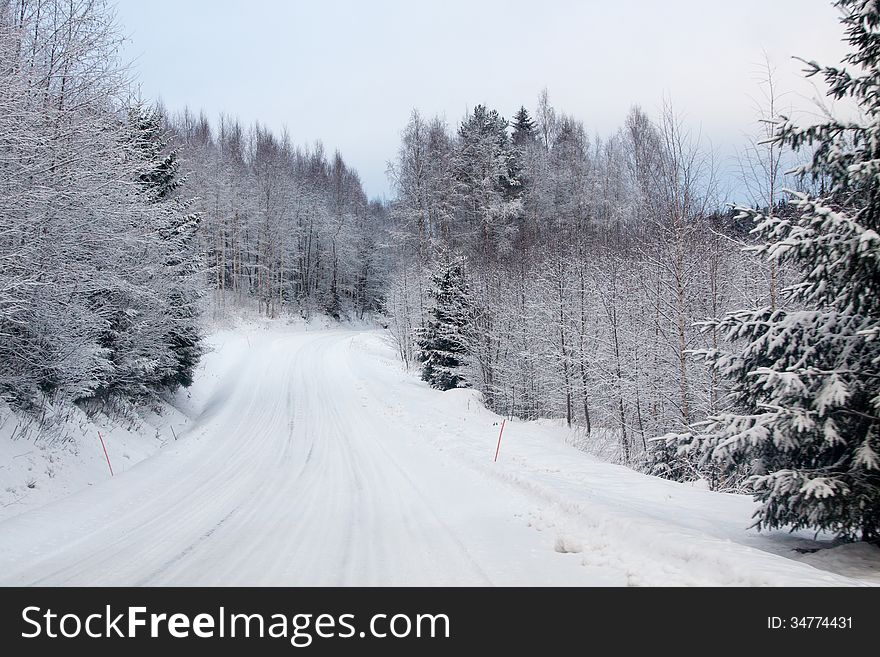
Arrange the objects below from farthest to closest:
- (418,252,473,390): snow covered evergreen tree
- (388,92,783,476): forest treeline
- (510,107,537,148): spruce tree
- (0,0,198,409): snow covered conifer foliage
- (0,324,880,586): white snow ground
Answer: (510,107,537,148): spruce tree < (418,252,473,390): snow covered evergreen tree < (388,92,783,476): forest treeline < (0,0,198,409): snow covered conifer foliage < (0,324,880,586): white snow ground

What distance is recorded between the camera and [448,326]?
2472cm

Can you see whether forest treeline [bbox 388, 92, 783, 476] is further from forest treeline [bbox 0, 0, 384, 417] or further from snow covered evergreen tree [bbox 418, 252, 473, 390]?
forest treeline [bbox 0, 0, 384, 417]

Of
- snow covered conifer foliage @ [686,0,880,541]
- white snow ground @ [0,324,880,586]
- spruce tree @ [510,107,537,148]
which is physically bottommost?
white snow ground @ [0,324,880,586]

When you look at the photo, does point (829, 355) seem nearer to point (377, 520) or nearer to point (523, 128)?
point (377, 520)

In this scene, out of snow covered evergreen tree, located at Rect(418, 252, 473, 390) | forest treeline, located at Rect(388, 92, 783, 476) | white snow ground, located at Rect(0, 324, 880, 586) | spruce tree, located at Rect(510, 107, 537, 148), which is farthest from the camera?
spruce tree, located at Rect(510, 107, 537, 148)

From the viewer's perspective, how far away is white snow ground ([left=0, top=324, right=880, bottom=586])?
537cm

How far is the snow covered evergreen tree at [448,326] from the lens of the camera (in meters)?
24.7

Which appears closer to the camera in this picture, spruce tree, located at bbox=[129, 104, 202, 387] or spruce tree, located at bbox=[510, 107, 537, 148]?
spruce tree, located at bbox=[129, 104, 202, 387]

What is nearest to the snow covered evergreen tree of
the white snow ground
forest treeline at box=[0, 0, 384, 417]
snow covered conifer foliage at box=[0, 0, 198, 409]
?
the white snow ground

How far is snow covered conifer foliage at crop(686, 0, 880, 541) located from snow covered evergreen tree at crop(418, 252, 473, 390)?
18.3 meters

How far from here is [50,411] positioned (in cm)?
1134

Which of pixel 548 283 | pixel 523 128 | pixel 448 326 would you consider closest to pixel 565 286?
pixel 548 283

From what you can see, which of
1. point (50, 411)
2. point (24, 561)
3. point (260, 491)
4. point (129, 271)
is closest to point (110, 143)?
point (129, 271)
